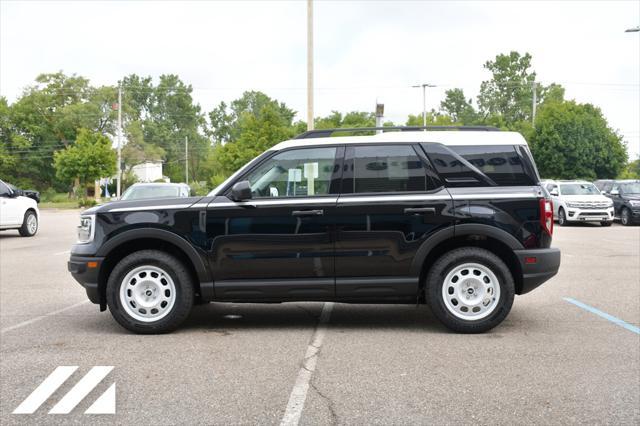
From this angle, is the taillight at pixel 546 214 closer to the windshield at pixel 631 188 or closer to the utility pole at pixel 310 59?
the utility pole at pixel 310 59

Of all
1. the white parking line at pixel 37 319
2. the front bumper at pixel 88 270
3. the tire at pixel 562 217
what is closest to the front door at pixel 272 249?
the front bumper at pixel 88 270

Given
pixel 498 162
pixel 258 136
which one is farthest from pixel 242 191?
pixel 258 136

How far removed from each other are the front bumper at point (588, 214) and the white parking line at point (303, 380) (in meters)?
19.1

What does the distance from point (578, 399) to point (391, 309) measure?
3.50m

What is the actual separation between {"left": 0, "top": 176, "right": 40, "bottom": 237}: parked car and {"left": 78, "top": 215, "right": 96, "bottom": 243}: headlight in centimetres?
1306

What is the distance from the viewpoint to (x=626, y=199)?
25.3 meters

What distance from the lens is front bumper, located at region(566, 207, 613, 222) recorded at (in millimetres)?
23828

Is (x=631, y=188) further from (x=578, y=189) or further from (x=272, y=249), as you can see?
(x=272, y=249)

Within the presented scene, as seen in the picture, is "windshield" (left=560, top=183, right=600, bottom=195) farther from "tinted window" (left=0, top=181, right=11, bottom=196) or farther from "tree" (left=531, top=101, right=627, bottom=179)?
"tree" (left=531, top=101, right=627, bottom=179)

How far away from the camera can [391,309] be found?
7.77m

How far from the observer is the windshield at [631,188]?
26119 mm

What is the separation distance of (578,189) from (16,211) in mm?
19228

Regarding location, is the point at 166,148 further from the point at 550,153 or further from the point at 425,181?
the point at 425,181

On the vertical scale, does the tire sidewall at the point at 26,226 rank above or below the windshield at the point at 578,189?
below
